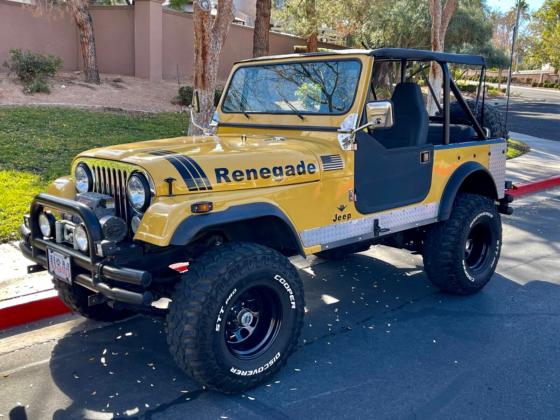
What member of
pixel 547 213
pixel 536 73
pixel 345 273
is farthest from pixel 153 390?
pixel 536 73

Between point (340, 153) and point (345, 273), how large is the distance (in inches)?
77.3

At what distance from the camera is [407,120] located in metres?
4.98

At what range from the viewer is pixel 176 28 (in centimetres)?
1883

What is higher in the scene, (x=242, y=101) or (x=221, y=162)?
(x=242, y=101)

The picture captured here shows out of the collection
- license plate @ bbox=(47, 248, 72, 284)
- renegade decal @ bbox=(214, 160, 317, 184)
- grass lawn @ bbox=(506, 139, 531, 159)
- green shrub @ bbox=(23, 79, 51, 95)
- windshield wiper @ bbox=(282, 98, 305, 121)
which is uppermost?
windshield wiper @ bbox=(282, 98, 305, 121)

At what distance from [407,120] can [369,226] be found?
44.3 inches

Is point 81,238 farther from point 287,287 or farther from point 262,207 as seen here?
point 287,287

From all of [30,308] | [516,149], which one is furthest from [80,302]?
[516,149]

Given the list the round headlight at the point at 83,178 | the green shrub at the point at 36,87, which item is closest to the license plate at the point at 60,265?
the round headlight at the point at 83,178

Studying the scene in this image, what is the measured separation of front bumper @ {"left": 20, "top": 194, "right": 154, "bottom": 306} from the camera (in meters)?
3.21

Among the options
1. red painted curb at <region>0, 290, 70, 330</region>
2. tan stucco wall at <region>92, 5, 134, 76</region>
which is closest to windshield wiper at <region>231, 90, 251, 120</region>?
red painted curb at <region>0, 290, 70, 330</region>

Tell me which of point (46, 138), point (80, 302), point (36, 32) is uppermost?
point (36, 32)

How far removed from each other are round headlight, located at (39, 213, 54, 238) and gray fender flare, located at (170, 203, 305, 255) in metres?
1.03

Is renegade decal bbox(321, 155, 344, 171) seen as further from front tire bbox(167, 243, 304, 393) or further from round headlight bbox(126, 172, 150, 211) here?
round headlight bbox(126, 172, 150, 211)
